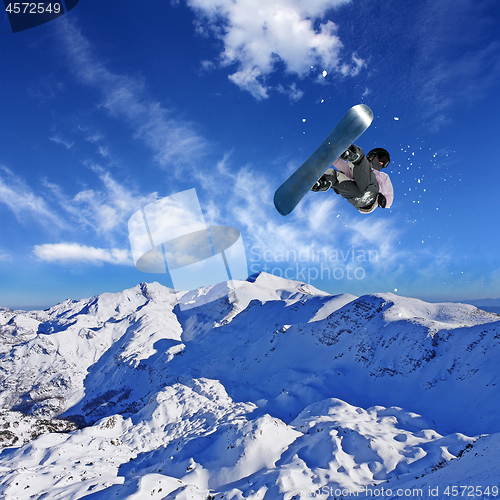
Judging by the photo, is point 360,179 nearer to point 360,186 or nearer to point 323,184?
point 360,186

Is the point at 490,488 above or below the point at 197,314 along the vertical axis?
below

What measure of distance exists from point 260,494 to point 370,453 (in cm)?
1175

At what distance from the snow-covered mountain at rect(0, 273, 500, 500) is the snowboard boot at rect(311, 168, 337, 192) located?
9.73 meters

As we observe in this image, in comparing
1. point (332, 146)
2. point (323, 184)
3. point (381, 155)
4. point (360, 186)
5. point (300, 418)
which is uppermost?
point (381, 155)

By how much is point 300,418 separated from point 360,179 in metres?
44.7

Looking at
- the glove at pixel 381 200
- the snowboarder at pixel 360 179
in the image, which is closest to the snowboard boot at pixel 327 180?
the snowboarder at pixel 360 179

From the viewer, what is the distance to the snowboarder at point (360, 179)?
5355 mm

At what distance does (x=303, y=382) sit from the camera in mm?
56031

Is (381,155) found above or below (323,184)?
above

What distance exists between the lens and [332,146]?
4.55 metres

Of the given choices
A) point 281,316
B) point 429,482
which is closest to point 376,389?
point 429,482

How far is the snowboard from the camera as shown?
14.8ft

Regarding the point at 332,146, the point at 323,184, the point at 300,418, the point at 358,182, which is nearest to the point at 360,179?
the point at 358,182

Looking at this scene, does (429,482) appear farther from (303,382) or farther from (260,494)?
(303,382)
